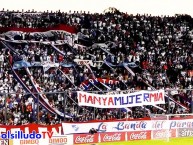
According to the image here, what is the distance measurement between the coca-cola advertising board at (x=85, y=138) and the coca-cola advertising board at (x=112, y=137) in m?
0.35

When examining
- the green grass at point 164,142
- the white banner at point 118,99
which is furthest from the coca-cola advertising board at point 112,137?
the white banner at point 118,99

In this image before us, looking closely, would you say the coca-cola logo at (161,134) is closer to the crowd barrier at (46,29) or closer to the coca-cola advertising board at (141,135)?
the coca-cola advertising board at (141,135)

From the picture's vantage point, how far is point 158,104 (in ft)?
117

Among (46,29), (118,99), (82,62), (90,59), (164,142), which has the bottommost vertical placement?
(164,142)

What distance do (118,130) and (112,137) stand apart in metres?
0.51

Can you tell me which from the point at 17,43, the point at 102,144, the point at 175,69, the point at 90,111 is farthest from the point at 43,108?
the point at 175,69

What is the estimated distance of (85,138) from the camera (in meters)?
30.2

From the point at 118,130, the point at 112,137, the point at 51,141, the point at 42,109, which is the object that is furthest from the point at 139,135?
the point at 42,109

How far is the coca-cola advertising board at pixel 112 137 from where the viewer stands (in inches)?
1208

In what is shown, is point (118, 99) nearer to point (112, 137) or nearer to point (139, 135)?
point (112, 137)

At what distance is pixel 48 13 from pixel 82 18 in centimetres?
315

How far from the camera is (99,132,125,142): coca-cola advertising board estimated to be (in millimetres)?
30675

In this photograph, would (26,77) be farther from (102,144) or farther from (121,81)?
(102,144)

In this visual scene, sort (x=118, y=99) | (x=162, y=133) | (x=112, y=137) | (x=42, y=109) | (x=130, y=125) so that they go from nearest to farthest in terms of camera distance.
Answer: (x=162, y=133), (x=112, y=137), (x=130, y=125), (x=118, y=99), (x=42, y=109)
